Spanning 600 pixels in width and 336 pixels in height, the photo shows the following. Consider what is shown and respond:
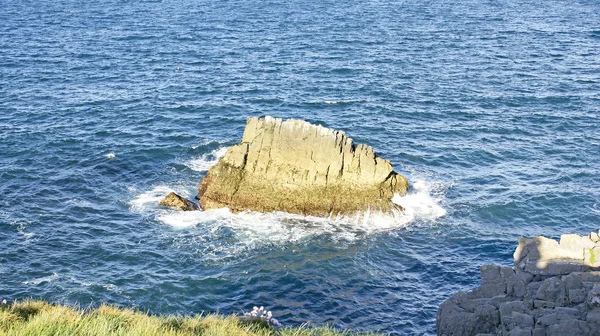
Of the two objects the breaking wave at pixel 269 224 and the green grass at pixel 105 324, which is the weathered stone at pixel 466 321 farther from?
the breaking wave at pixel 269 224

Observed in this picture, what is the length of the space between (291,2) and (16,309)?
10093cm

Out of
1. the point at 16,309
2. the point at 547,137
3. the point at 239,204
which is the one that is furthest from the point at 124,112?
the point at 16,309

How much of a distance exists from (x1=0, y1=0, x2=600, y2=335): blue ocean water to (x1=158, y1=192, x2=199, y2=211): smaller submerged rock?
1.05 m

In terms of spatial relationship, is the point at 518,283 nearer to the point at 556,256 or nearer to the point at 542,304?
the point at 542,304

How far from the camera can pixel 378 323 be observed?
37469mm

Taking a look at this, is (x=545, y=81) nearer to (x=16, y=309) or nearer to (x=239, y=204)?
(x=239, y=204)

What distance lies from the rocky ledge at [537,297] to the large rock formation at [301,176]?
558 inches

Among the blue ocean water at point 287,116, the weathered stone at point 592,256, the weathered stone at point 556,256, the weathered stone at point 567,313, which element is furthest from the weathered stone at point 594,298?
the blue ocean water at point 287,116

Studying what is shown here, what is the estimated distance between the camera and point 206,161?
188ft

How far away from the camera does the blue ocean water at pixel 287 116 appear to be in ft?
136

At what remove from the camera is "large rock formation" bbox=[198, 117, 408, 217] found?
48750 millimetres

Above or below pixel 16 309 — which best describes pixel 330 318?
below

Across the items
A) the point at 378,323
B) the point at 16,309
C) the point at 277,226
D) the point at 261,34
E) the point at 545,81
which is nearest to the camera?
the point at 16,309

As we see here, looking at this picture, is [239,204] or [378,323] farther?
[239,204]
